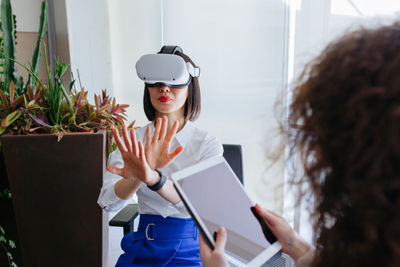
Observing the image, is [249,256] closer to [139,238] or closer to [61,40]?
[139,238]

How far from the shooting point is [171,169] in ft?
4.10

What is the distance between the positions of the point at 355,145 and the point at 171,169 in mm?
846

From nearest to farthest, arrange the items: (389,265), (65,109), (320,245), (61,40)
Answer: (389,265) → (320,245) → (65,109) → (61,40)

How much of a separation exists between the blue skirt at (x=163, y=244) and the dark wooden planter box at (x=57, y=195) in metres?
0.45

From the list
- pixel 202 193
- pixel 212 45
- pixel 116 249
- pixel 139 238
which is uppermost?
pixel 212 45

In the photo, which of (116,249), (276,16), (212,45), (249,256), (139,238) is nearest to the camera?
(249,256)

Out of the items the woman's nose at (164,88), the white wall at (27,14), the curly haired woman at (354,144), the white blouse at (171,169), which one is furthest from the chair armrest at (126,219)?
the white wall at (27,14)

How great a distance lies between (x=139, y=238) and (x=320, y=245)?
0.79 m

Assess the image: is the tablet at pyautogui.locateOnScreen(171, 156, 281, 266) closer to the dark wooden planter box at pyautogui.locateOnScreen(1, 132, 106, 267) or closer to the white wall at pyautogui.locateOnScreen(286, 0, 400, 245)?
the white wall at pyautogui.locateOnScreen(286, 0, 400, 245)

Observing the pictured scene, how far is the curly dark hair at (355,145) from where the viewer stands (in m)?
0.46

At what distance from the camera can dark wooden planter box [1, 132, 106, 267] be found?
152 cm

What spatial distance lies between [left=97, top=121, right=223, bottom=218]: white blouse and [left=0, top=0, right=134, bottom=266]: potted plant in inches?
13.0

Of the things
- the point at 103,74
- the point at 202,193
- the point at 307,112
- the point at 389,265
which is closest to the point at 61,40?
the point at 103,74

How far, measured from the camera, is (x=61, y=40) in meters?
2.73
